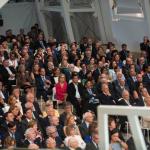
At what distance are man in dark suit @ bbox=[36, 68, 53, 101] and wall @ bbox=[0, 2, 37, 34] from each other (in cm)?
790

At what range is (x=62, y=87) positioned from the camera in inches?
448

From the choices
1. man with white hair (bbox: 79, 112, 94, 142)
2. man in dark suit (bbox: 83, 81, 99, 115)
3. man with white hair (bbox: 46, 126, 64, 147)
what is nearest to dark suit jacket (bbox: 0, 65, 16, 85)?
man in dark suit (bbox: 83, 81, 99, 115)

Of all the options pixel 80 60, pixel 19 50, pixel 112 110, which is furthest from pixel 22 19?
pixel 112 110

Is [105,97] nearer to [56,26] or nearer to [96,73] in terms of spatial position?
[96,73]

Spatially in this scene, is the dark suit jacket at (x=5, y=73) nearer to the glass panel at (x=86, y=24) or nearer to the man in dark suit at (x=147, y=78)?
the man in dark suit at (x=147, y=78)

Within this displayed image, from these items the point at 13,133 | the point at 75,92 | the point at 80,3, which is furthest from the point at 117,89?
the point at 80,3

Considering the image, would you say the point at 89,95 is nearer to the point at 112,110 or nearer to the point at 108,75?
the point at 108,75

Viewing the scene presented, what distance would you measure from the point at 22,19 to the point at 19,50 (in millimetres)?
5672

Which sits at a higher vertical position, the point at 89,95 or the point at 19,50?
the point at 19,50

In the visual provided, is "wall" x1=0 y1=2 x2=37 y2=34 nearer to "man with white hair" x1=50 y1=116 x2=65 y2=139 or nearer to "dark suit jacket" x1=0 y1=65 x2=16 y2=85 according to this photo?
"dark suit jacket" x1=0 y1=65 x2=16 y2=85

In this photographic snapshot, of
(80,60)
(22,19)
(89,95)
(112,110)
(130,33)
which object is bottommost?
(112,110)

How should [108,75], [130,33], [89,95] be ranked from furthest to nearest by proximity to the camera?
1. [130,33]
2. [108,75]
3. [89,95]

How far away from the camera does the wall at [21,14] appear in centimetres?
1939

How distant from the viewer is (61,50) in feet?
45.3
